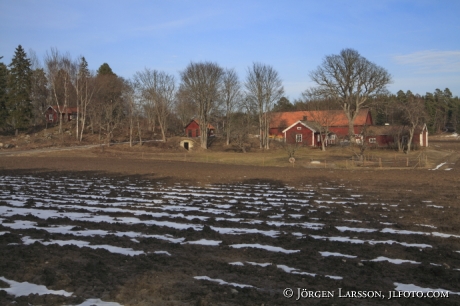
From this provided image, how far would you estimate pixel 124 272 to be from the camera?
7.77m

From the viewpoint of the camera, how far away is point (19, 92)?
66188 millimetres

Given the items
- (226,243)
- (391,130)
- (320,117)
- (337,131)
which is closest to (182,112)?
(337,131)

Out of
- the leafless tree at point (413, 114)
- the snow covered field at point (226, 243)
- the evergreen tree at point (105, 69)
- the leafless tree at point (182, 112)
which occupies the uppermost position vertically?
the evergreen tree at point (105, 69)

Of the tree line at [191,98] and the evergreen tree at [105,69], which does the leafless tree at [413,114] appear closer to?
the tree line at [191,98]

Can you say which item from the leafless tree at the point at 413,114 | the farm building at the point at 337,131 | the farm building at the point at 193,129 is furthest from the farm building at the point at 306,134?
the farm building at the point at 193,129

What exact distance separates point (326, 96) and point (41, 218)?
191ft

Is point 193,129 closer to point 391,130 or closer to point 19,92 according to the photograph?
point 19,92

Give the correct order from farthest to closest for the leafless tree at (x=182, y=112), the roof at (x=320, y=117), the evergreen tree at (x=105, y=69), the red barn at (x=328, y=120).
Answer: the evergreen tree at (x=105, y=69) < the leafless tree at (x=182, y=112) < the roof at (x=320, y=117) < the red barn at (x=328, y=120)

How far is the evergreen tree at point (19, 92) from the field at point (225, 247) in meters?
50.3

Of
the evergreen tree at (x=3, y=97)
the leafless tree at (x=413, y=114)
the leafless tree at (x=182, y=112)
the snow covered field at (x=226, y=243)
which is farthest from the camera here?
the leafless tree at (x=182, y=112)

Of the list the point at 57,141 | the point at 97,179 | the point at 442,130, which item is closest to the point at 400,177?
the point at 97,179

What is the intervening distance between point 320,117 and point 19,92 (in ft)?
155

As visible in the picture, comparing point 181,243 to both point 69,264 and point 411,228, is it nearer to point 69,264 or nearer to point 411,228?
point 69,264

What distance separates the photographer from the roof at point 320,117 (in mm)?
65819
